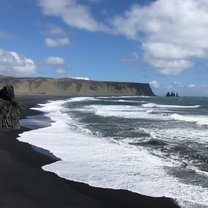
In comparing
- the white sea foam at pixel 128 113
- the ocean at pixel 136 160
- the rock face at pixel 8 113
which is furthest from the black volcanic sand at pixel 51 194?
the white sea foam at pixel 128 113

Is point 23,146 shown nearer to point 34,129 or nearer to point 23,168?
point 23,168

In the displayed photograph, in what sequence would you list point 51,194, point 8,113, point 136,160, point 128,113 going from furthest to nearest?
point 128,113 < point 8,113 < point 136,160 < point 51,194

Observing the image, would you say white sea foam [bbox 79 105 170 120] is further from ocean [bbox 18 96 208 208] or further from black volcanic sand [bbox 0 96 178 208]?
black volcanic sand [bbox 0 96 178 208]

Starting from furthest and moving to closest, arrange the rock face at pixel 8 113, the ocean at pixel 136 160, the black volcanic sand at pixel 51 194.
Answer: the rock face at pixel 8 113
the ocean at pixel 136 160
the black volcanic sand at pixel 51 194

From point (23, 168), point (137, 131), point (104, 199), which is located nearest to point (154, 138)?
point (137, 131)

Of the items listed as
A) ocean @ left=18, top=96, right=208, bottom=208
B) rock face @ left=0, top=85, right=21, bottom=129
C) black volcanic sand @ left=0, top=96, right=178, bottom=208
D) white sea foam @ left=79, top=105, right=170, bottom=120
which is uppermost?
rock face @ left=0, top=85, right=21, bottom=129

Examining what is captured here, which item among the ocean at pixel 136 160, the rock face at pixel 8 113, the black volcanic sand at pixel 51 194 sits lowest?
the black volcanic sand at pixel 51 194

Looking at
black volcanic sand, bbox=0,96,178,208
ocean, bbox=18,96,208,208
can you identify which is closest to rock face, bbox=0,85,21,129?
ocean, bbox=18,96,208,208

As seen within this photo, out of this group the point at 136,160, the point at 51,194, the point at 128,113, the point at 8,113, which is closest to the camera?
the point at 51,194

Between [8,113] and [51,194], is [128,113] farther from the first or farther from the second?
[51,194]

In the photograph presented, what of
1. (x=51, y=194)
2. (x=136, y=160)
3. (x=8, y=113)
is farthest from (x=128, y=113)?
(x=51, y=194)

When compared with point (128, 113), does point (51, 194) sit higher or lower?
lower

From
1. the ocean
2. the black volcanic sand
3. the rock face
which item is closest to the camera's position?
the black volcanic sand

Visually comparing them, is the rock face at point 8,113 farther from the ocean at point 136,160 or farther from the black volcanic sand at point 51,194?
the black volcanic sand at point 51,194
